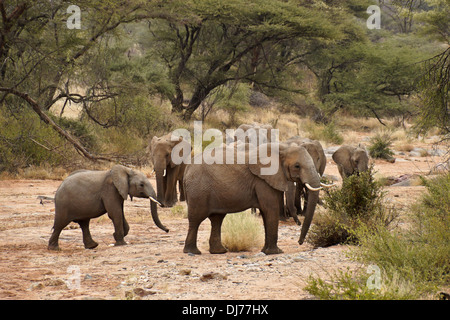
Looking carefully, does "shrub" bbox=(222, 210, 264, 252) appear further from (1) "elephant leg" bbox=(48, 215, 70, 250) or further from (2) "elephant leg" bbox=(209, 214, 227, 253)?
(1) "elephant leg" bbox=(48, 215, 70, 250)

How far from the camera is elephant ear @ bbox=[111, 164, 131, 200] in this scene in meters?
8.71

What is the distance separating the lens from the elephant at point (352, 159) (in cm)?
1423

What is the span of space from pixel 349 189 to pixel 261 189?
1684mm

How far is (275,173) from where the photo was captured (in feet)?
26.0

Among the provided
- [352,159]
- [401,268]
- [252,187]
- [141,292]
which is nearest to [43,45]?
[352,159]

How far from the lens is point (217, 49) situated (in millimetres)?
28609

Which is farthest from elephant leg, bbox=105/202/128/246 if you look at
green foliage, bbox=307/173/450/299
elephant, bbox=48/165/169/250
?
green foliage, bbox=307/173/450/299

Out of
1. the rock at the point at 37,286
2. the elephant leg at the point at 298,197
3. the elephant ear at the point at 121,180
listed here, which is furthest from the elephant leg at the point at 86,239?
the elephant leg at the point at 298,197

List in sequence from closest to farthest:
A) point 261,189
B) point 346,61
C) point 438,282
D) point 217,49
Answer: point 438,282, point 261,189, point 217,49, point 346,61

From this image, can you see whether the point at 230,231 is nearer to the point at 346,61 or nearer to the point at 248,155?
the point at 248,155

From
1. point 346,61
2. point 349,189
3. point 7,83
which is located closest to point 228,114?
point 346,61

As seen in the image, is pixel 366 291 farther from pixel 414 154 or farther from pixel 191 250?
pixel 414 154

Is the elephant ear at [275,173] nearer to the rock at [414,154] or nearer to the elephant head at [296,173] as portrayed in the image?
the elephant head at [296,173]

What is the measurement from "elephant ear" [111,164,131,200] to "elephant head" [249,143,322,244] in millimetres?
1854
